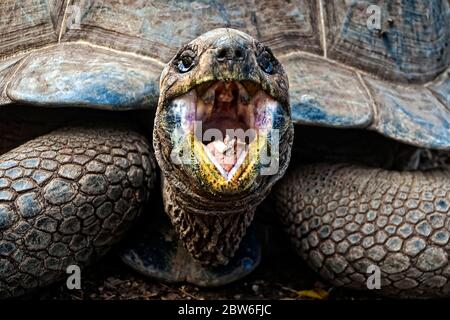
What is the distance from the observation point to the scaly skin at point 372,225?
10.1 feet

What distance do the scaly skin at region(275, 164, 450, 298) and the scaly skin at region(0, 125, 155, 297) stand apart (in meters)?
0.75

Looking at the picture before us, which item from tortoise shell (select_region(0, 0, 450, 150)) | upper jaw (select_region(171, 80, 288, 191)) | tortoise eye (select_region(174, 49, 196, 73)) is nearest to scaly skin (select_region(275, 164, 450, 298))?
tortoise shell (select_region(0, 0, 450, 150))

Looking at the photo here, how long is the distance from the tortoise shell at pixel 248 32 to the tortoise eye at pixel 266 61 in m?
0.65

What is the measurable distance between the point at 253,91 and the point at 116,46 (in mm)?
1111

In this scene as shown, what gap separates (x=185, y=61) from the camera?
254 centimetres

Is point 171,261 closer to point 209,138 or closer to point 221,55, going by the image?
point 209,138

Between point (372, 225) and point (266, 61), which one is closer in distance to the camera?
point (266, 61)

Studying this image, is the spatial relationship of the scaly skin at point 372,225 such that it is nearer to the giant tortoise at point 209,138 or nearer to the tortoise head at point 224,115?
the giant tortoise at point 209,138

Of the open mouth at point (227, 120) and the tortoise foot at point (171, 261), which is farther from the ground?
the open mouth at point (227, 120)

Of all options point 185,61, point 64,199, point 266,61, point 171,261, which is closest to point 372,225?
point 171,261

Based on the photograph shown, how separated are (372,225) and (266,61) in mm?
1040

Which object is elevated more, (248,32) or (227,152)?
→ (248,32)

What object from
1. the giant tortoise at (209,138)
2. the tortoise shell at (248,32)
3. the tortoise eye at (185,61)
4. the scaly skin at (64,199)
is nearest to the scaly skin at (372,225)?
the giant tortoise at (209,138)
